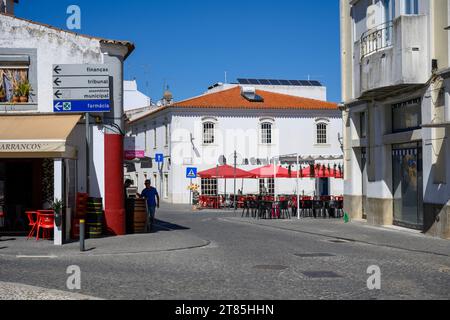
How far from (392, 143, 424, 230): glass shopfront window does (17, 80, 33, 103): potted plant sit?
12.9 m

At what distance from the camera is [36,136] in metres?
19.1

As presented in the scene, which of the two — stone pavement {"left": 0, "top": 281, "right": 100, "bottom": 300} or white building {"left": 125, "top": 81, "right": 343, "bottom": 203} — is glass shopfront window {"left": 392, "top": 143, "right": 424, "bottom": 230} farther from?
white building {"left": 125, "top": 81, "right": 343, "bottom": 203}

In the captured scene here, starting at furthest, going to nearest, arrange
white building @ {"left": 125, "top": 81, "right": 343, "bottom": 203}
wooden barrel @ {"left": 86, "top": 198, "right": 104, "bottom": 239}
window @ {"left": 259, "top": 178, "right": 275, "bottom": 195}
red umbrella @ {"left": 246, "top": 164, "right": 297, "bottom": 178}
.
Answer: window @ {"left": 259, "top": 178, "right": 275, "bottom": 195}
white building @ {"left": 125, "top": 81, "right": 343, "bottom": 203}
red umbrella @ {"left": 246, "top": 164, "right": 297, "bottom": 178}
wooden barrel @ {"left": 86, "top": 198, "right": 104, "bottom": 239}

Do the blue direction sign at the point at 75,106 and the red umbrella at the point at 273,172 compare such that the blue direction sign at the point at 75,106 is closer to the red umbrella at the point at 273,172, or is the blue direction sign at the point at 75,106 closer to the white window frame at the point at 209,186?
the red umbrella at the point at 273,172

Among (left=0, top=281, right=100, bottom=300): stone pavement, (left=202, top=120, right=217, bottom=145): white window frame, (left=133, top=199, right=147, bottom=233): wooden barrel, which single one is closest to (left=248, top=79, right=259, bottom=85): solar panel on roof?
(left=202, top=120, right=217, bottom=145): white window frame

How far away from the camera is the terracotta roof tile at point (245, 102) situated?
5306cm

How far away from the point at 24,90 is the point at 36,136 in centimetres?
279

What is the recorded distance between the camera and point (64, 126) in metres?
20.0

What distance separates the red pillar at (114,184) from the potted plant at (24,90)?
272 cm

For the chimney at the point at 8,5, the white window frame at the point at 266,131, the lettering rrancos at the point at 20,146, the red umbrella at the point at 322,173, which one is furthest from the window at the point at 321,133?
the lettering rrancos at the point at 20,146

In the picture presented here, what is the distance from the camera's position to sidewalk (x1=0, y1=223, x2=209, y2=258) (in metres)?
17.1

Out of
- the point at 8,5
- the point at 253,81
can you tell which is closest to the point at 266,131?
the point at 253,81
